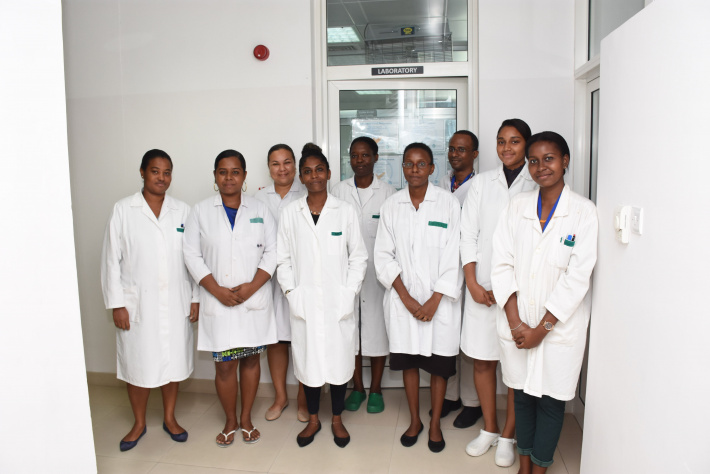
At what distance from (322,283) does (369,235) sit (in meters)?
0.73

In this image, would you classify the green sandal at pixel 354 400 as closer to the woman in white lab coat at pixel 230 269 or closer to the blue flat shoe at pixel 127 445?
the woman in white lab coat at pixel 230 269

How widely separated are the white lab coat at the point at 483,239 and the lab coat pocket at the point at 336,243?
26.1 inches

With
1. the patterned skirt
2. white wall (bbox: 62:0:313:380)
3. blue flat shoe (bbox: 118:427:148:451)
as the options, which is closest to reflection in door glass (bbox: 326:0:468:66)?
white wall (bbox: 62:0:313:380)

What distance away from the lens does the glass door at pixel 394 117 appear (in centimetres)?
376

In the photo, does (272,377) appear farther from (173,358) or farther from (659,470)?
(659,470)

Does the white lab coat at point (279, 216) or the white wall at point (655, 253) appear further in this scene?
the white lab coat at point (279, 216)

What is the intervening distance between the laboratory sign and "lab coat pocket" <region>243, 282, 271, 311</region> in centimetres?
181

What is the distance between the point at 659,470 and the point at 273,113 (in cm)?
306

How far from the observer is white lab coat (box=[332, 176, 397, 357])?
3346 mm

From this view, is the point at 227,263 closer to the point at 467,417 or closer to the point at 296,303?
the point at 296,303

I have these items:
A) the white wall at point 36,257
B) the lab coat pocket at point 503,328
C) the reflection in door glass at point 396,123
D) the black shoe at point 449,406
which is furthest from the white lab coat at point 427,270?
the white wall at point 36,257

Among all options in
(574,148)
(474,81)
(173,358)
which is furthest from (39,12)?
Answer: (574,148)

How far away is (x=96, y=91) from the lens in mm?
3793

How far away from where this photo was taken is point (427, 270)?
2781 mm
